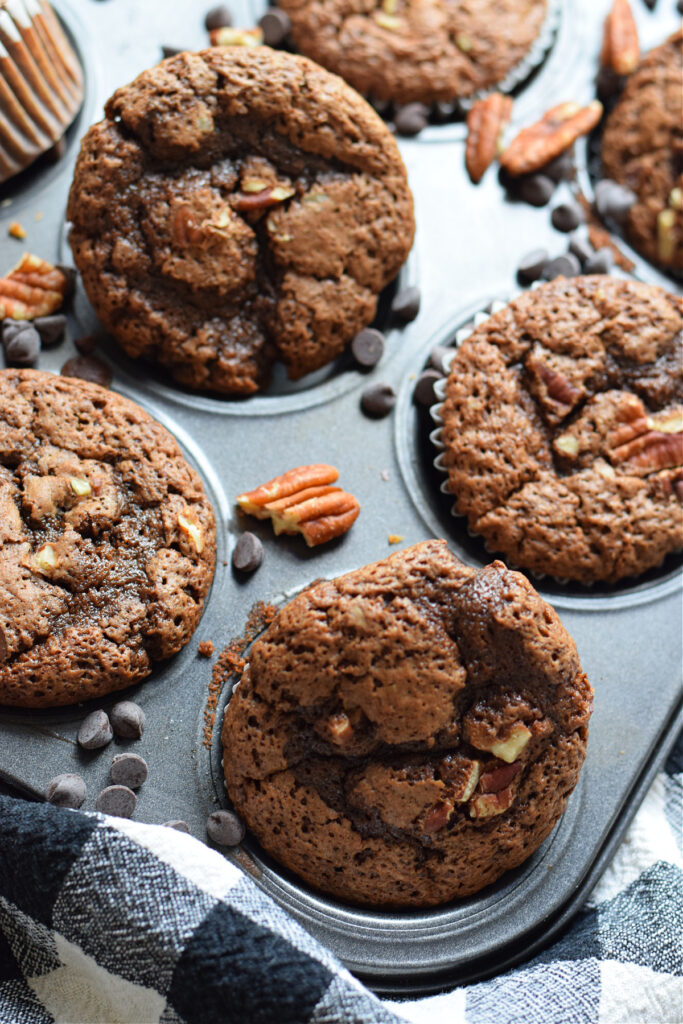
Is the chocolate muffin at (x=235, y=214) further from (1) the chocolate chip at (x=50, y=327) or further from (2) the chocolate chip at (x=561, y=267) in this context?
(2) the chocolate chip at (x=561, y=267)

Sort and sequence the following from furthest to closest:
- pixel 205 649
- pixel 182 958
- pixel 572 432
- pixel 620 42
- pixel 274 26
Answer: pixel 620 42 < pixel 274 26 < pixel 572 432 < pixel 205 649 < pixel 182 958

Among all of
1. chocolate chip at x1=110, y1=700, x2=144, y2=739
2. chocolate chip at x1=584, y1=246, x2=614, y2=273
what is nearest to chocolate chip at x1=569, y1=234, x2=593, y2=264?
chocolate chip at x1=584, y1=246, x2=614, y2=273

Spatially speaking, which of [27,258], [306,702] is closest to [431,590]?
[306,702]

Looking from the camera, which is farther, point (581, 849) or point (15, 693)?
point (581, 849)

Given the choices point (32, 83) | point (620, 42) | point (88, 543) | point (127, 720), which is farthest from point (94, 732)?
point (620, 42)

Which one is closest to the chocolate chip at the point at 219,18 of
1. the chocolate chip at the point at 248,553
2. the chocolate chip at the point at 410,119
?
the chocolate chip at the point at 410,119

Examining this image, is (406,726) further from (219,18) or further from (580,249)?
(219,18)

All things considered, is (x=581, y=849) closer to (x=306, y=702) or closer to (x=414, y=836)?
(x=414, y=836)
